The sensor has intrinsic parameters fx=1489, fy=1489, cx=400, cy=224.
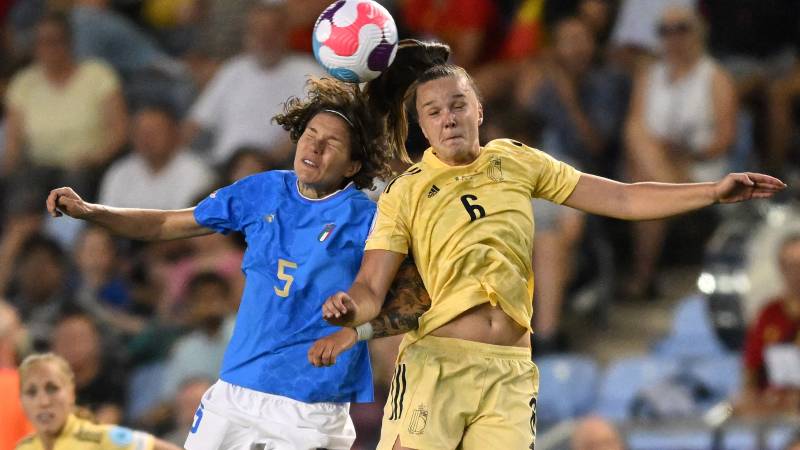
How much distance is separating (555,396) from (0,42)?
5.48m

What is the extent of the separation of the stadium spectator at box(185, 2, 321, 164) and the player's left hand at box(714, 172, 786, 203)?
17.1 ft

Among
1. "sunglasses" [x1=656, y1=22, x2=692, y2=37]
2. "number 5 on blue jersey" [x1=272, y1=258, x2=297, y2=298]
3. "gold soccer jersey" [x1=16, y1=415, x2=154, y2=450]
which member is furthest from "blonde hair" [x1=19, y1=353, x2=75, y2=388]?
"sunglasses" [x1=656, y1=22, x2=692, y2=37]

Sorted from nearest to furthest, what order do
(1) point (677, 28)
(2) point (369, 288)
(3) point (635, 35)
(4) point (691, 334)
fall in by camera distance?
(2) point (369, 288)
(4) point (691, 334)
(1) point (677, 28)
(3) point (635, 35)

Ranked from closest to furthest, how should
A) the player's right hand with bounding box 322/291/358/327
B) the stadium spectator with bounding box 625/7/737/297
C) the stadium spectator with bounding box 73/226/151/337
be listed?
the player's right hand with bounding box 322/291/358/327 → the stadium spectator with bounding box 625/7/737/297 → the stadium spectator with bounding box 73/226/151/337

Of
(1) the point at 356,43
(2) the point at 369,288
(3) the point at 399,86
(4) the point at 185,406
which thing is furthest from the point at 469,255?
(4) the point at 185,406

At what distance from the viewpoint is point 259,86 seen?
9828 mm

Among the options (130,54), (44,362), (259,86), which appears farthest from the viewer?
(130,54)

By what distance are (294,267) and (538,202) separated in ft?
12.1

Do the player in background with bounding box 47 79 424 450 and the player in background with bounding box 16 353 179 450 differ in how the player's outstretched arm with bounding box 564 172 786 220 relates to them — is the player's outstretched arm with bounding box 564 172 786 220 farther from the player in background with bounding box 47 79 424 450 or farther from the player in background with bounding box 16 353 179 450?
the player in background with bounding box 16 353 179 450

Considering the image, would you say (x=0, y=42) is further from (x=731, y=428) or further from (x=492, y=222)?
(x=492, y=222)

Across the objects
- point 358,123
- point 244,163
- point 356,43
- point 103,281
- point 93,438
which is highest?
point 244,163

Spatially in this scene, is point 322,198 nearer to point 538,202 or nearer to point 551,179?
point 551,179

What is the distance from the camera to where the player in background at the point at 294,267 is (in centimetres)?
495

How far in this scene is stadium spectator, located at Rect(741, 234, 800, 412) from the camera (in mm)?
7410
